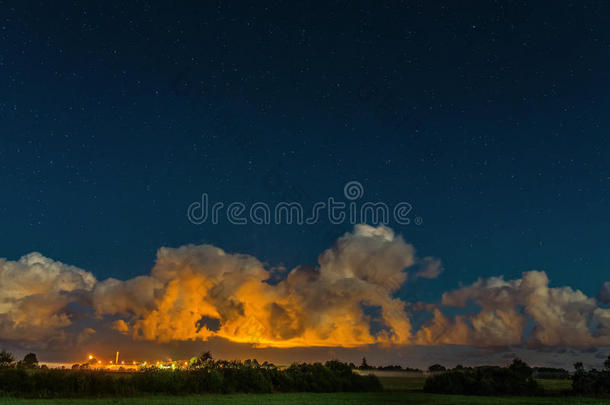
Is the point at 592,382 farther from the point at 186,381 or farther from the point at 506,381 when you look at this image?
the point at 186,381

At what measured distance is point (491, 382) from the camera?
230 ft

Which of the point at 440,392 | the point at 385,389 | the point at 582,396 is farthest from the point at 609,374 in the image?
the point at 385,389

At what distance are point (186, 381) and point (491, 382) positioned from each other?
127 ft

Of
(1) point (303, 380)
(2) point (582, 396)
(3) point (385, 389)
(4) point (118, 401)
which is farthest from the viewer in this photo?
(3) point (385, 389)

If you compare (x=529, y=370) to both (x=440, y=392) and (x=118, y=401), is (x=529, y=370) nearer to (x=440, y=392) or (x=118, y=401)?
(x=440, y=392)

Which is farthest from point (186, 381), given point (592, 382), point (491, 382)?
point (592, 382)

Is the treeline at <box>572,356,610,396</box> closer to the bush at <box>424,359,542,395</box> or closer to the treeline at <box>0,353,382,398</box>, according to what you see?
the bush at <box>424,359,542,395</box>

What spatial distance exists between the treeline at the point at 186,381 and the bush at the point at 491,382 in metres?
10.9

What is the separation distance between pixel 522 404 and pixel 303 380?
1072 inches

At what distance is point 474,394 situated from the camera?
70312mm

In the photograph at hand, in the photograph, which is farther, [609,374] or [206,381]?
[609,374]

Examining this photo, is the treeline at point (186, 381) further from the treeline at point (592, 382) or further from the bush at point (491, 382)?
the treeline at point (592, 382)

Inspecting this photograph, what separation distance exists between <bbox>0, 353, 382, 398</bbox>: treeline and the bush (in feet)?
35.8

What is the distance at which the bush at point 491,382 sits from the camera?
69.7 metres
